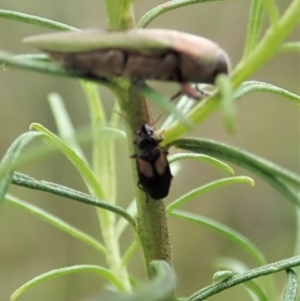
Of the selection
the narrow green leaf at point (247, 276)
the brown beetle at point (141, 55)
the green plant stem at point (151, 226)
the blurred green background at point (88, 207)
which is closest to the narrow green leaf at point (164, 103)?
the brown beetle at point (141, 55)

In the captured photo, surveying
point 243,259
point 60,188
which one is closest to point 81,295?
point 243,259

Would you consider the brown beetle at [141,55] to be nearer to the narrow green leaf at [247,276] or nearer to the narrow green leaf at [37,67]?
the narrow green leaf at [37,67]

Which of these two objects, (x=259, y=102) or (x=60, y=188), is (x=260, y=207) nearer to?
(x=259, y=102)

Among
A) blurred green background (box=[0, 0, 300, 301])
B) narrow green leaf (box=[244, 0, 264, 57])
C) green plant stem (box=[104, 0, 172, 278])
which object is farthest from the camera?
blurred green background (box=[0, 0, 300, 301])

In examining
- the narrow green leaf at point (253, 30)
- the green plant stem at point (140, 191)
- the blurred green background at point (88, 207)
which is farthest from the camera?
the blurred green background at point (88, 207)

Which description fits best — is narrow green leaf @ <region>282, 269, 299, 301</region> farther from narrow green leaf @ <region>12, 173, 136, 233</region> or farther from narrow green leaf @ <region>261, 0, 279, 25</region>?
narrow green leaf @ <region>261, 0, 279, 25</region>

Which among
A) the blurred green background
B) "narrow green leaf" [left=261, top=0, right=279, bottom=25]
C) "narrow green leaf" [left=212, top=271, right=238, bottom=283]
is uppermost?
→ the blurred green background

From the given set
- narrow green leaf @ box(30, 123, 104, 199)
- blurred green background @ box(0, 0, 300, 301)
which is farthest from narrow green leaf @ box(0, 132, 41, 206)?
blurred green background @ box(0, 0, 300, 301)
